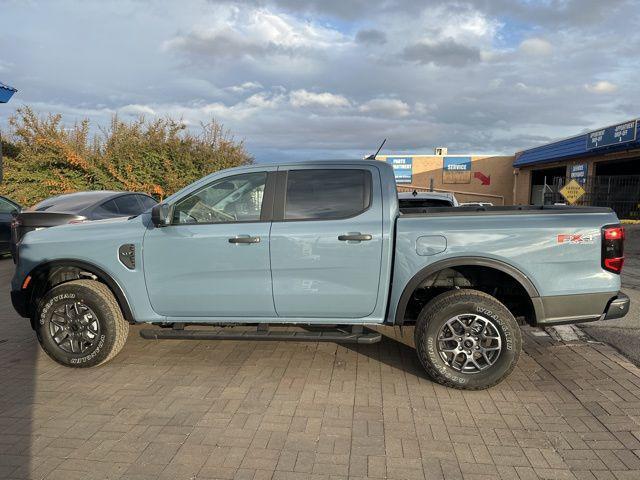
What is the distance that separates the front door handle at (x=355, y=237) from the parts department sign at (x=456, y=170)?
3138 centimetres

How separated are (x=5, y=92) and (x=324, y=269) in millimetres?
11915

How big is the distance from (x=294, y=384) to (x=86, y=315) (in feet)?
6.65

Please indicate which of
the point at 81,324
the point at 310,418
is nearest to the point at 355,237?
the point at 310,418

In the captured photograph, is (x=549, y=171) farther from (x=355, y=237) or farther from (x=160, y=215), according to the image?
(x=160, y=215)

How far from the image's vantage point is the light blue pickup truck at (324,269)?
3.68 m

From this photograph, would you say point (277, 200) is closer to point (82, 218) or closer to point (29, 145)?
point (82, 218)

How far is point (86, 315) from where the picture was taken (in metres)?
4.20

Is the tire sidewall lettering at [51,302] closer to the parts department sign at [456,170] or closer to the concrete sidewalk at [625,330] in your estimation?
the concrete sidewalk at [625,330]

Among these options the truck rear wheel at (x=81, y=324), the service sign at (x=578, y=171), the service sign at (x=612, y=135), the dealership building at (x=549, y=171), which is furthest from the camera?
the service sign at (x=578, y=171)

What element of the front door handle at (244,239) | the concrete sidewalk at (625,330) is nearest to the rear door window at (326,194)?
the front door handle at (244,239)

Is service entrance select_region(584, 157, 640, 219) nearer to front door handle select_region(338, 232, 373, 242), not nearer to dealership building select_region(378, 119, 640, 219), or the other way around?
dealership building select_region(378, 119, 640, 219)

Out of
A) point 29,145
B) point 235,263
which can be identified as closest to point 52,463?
point 235,263

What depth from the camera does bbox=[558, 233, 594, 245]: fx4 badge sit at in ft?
11.8

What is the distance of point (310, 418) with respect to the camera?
3379 millimetres
